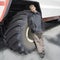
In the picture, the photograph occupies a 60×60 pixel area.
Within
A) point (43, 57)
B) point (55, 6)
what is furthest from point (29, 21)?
point (55, 6)

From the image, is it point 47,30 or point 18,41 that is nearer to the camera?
point 18,41

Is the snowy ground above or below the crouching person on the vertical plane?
below

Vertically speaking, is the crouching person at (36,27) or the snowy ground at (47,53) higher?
the crouching person at (36,27)

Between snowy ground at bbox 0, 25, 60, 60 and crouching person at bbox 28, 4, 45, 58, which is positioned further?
crouching person at bbox 28, 4, 45, 58

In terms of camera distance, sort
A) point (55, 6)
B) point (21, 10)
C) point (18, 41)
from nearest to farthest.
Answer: point (18, 41)
point (21, 10)
point (55, 6)

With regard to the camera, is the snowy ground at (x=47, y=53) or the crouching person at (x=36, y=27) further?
the crouching person at (x=36, y=27)

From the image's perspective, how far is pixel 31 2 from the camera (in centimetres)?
819

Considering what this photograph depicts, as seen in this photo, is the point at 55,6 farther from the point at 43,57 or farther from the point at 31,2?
the point at 43,57

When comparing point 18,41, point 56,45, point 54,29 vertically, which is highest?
point 18,41

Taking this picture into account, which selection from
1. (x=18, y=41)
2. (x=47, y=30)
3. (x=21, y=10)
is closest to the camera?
(x=18, y=41)

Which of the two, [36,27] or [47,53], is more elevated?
[36,27]

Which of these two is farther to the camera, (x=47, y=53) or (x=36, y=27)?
(x=47, y=53)

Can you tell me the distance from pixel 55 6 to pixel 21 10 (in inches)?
51.9

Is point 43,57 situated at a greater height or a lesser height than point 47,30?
greater
